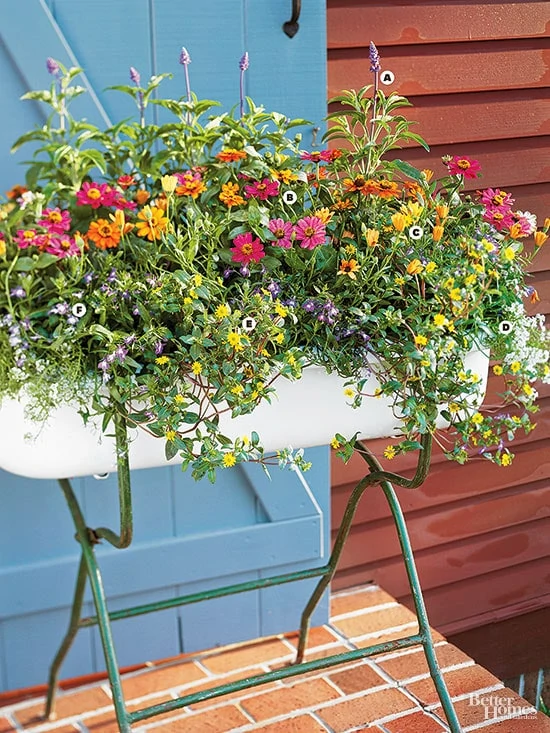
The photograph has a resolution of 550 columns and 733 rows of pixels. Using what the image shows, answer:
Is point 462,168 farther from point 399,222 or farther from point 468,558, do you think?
point 468,558

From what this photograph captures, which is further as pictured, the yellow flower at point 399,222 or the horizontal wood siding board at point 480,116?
the horizontal wood siding board at point 480,116

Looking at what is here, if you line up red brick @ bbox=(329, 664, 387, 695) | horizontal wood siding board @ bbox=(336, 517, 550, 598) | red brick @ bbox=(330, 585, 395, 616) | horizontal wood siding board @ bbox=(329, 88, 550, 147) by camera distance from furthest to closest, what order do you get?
horizontal wood siding board @ bbox=(336, 517, 550, 598) < red brick @ bbox=(330, 585, 395, 616) < horizontal wood siding board @ bbox=(329, 88, 550, 147) < red brick @ bbox=(329, 664, 387, 695)

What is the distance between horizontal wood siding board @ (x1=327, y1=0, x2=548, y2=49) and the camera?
233cm

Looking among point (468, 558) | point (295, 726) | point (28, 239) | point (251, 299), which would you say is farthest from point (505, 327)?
point (468, 558)

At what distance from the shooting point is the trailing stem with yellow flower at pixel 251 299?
1525 millimetres

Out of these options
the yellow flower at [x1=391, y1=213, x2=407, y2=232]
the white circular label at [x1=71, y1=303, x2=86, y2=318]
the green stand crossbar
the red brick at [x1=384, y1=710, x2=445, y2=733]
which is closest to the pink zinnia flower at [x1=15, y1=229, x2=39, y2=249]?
the white circular label at [x1=71, y1=303, x2=86, y2=318]

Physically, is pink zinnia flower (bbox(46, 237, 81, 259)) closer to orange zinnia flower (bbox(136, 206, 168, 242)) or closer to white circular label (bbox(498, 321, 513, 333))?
orange zinnia flower (bbox(136, 206, 168, 242))

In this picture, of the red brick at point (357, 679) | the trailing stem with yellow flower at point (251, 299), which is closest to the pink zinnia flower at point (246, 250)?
the trailing stem with yellow flower at point (251, 299)

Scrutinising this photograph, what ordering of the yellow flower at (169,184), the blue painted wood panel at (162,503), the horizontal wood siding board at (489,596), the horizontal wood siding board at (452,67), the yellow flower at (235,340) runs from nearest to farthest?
the yellow flower at (235,340) < the yellow flower at (169,184) < the blue painted wood panel at (162,503) < the horizontal wood siding board at (452,67) < the horizontal wood siding board at (489,596)

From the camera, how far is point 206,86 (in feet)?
6.91

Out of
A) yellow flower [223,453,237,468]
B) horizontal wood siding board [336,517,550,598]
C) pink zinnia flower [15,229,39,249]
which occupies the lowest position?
horizontal wood siding board [336,517,550,598]

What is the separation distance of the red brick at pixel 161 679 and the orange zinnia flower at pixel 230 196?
1218mm

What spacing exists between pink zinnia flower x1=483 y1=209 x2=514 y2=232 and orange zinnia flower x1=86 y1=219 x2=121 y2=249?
65cm

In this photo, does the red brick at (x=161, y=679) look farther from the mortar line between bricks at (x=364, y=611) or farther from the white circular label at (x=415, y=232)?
the white circular label at (x=415, y=232)
